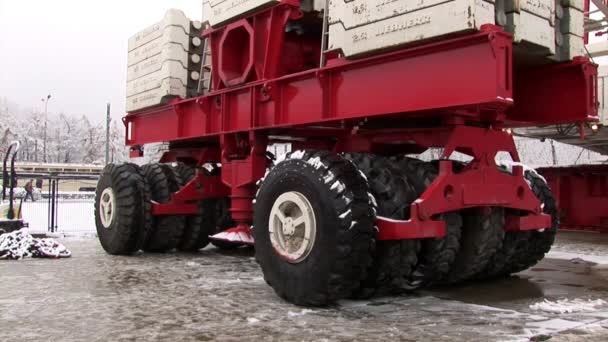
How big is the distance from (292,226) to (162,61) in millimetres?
4708

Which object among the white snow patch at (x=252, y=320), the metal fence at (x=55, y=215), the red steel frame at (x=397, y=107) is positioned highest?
the red steel frame at (x=397, y=107)

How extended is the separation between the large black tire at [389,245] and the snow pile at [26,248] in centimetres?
548

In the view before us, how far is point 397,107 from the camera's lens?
18.2ft

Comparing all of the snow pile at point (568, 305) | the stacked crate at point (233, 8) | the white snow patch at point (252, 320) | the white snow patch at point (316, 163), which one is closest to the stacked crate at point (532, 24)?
the white snow patch at point (316, 163)

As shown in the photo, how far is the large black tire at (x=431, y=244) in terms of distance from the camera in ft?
19.7

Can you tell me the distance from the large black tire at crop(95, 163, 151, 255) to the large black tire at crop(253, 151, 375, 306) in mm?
4022

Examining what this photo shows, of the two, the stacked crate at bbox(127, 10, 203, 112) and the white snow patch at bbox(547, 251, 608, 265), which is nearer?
the stacked crate at bbox(127, 10, 203, 112)

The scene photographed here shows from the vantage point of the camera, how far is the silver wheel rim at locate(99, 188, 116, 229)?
9.80m

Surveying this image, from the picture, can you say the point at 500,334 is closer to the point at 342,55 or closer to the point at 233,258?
the point at 342,55

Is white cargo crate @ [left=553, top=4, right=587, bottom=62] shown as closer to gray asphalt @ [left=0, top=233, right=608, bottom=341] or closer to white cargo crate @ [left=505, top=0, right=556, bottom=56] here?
white cargo crate @ [left=505, top=0, right=556, bottom=56]

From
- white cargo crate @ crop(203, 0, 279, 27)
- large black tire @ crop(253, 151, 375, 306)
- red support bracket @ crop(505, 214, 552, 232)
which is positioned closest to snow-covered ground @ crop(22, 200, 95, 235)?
white cargo crate @ crop(203, 0, 279, 27)

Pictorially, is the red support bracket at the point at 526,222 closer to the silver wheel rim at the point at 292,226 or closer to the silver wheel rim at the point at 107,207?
the silver wheel rim at the point at 292,226

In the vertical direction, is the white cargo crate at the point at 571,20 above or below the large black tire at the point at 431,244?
above

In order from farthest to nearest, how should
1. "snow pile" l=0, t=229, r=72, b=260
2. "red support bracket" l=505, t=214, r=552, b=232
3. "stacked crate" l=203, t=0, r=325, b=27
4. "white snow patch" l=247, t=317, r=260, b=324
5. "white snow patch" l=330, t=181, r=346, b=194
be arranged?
"snow pile" l=0, t=229, r=72, b=260 < "stacked crate" l=203, t=0, r=325, b=27 < "red support bracket" l=505, t=214, r=552, b=232 < "white snow patch" l=330, t=181, r=346, b=194 < "white snow patch" l=247, t=317, r=260, b=324
